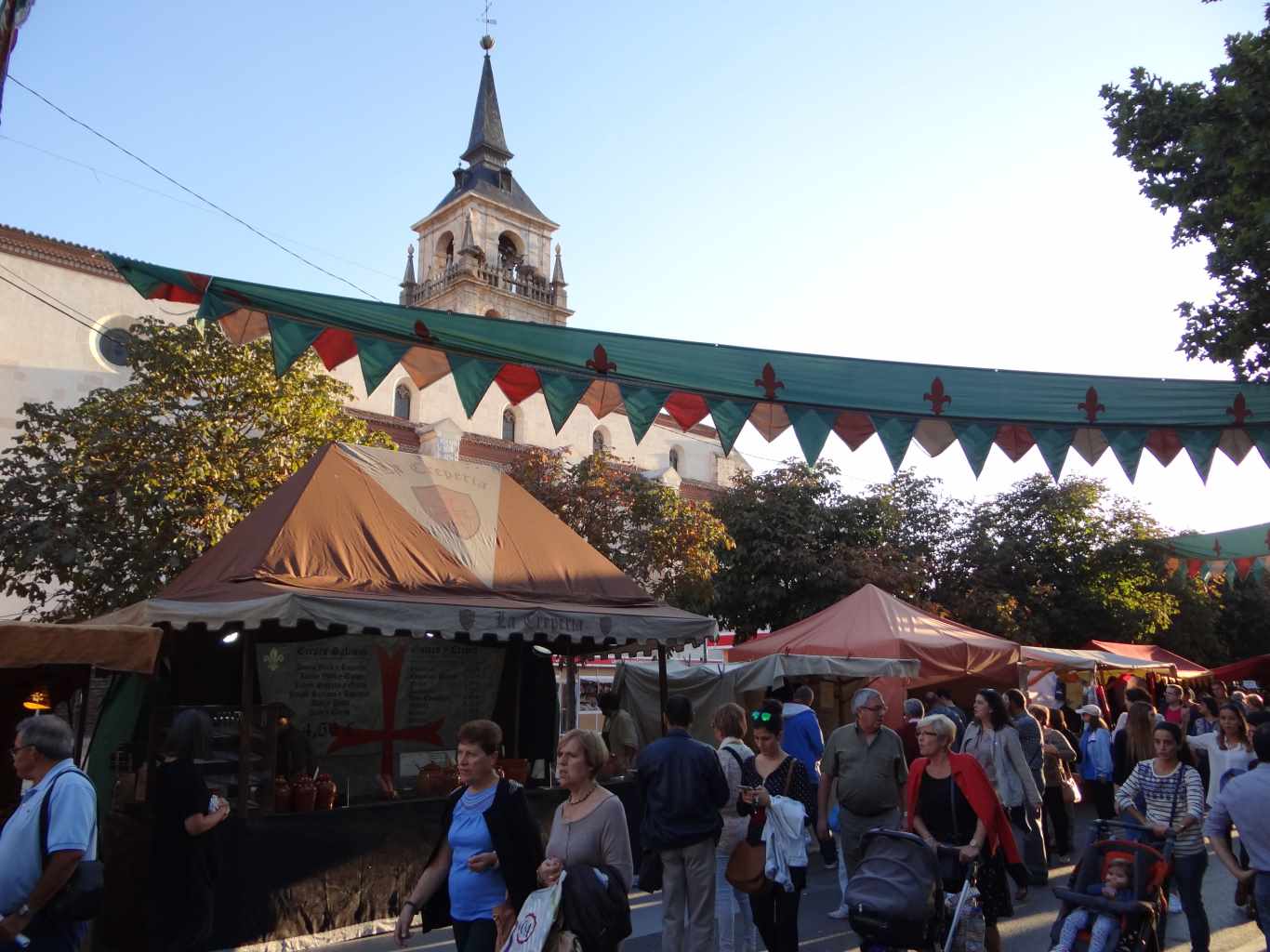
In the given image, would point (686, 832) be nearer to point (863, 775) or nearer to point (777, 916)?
point (777, 916)

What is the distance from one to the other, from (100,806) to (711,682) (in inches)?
388

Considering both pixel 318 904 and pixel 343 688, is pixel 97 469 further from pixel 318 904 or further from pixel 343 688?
pixel 318 904

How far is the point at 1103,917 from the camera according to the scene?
5500mm

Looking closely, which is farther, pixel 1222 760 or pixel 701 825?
pixel 1222 760

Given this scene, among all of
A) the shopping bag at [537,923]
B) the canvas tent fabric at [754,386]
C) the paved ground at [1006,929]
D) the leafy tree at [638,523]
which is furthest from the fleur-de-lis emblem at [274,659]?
the leafy tree at [638,523]

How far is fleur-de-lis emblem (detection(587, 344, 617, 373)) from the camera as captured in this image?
793cm

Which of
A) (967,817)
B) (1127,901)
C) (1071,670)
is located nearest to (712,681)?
(1071,670)

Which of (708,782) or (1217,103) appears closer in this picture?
(708,782)

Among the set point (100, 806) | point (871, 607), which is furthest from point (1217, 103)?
point (100, 806)

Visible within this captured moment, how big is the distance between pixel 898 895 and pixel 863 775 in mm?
2116

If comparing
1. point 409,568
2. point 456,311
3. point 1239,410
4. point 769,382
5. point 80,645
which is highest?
point 456,311

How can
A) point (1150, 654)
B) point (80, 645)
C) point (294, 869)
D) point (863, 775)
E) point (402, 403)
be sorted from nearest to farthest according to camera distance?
point (863, 775) < point (80, 645) < point (294, 869) < point (1150, 654) < point (402, 403)

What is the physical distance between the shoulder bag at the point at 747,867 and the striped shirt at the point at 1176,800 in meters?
2.44

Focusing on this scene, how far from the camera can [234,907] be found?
7.79 m
